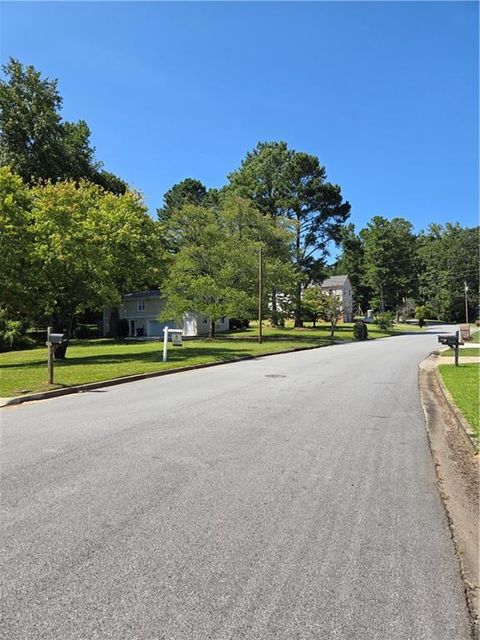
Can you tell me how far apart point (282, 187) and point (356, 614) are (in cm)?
5549

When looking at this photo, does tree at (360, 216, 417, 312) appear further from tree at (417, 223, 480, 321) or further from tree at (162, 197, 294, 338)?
tree at (162, 197, 294, 338)

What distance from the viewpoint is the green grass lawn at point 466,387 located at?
8.65 metres

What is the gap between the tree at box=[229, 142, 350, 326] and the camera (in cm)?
5559

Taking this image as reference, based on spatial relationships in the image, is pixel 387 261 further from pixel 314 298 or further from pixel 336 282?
pixel 314 298

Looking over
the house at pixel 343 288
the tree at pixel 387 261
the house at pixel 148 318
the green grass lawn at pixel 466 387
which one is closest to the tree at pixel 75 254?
the green grass lawn at pixel 466 387

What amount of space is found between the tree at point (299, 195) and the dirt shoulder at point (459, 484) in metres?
45.4

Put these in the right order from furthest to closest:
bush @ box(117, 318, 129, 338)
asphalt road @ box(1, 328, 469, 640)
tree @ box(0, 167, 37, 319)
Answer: bush @ box(117, 318, 129, 338) < tree @ box(0, 167, 37, 319) < asphalt road @ box(1, 328, 469, 640)

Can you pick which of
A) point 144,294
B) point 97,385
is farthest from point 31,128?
point 97,385

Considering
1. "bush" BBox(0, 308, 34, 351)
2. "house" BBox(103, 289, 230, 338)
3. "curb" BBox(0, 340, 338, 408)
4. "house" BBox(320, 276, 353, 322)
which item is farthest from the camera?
"house" BBox(320, 276, 353, 322)

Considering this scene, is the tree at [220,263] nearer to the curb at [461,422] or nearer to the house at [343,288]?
the curb at [461,422]

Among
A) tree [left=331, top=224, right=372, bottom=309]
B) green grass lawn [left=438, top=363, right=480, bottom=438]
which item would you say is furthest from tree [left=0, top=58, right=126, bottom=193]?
tree [left=331, top=224, right=372, bottom=309]

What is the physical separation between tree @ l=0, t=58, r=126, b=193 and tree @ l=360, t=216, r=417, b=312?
5351 cm

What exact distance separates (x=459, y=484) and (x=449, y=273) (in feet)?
287

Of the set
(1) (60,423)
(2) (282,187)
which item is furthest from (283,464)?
(2) (282,187)
